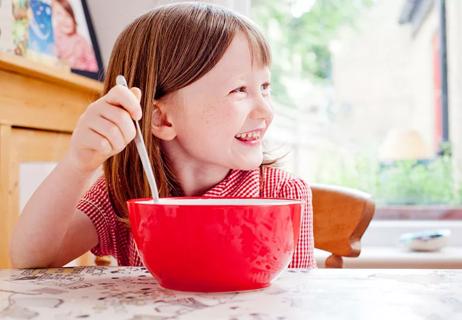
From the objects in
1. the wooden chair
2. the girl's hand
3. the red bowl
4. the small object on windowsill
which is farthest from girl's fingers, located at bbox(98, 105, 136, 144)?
the small object on windowsill

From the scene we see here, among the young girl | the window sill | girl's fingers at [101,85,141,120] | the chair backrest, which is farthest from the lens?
the window sill

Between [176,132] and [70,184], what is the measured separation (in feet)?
0.70

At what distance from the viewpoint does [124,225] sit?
104 cm

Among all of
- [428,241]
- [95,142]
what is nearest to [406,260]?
[428,241]

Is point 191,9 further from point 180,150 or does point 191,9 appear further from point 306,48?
point 306,48

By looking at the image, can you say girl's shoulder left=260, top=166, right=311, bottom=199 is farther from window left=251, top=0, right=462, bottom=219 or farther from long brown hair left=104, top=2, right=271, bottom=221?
window left=251, top=0, right=462, bottom=219

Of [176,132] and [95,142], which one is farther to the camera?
[176,132]

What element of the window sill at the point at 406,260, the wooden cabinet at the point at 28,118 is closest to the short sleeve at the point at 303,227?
the wooden cabinet at the point at 28,118

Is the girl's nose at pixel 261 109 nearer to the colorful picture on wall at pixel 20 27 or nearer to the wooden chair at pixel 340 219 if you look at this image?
the wooden chair at pixel 340 219

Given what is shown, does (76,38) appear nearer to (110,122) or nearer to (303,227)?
(303,227)

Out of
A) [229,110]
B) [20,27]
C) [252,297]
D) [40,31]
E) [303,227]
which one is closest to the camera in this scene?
[252,297]

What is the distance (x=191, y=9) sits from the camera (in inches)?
39.2

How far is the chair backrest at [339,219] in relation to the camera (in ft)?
3.66

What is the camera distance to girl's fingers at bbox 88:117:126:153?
0.69 m
